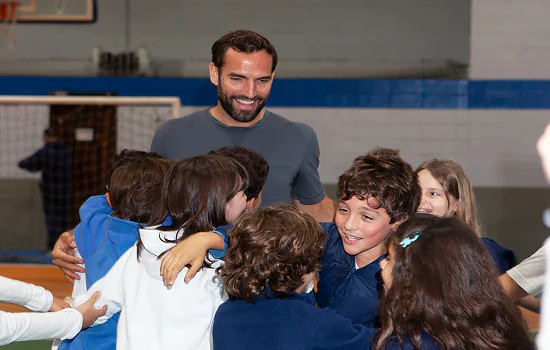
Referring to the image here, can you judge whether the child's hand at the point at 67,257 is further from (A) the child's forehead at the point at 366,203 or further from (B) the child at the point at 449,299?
(B) the child at the point at 449,299

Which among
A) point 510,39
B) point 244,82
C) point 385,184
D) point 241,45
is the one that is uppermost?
point 510,39

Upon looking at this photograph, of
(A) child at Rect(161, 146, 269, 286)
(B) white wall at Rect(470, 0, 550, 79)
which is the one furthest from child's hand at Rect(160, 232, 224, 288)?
(B) white wall at Rect(470, 0, 550, 79)

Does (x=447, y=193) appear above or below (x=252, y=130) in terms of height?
below

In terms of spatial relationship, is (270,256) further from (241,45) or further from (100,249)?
(241,45)

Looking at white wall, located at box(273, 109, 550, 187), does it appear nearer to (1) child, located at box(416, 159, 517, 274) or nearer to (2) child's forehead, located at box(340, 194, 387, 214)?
(1) child, located at box(416, 159, 517, 274)

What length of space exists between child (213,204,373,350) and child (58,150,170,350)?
539 millimetres

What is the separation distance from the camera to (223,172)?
6.44 ft

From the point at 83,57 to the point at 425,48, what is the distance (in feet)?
13.9

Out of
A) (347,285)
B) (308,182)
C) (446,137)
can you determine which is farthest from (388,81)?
(347,285)

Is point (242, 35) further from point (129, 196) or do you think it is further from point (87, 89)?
point (87, 89)

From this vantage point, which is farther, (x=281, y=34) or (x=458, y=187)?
(x=281, y=34)

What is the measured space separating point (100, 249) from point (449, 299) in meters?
1.20

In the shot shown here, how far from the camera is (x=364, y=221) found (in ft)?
6.45

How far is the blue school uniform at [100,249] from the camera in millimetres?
2100
